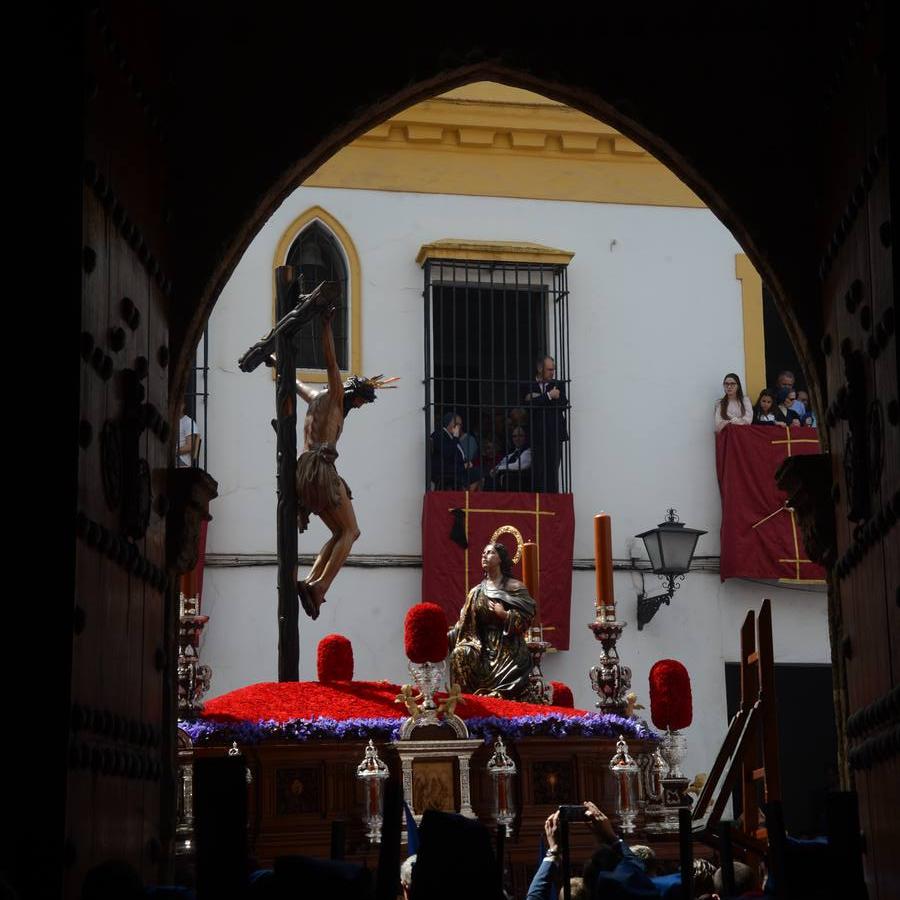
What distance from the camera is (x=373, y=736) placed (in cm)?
820

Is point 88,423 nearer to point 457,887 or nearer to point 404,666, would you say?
point 457,887

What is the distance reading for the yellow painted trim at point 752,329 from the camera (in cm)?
1781

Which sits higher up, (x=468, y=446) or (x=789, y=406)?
(x=789, y=406)

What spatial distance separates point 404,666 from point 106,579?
1273 cm

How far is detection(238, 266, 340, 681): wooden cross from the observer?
962 cm

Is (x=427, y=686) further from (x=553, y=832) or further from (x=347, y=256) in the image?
(x=347, y=256)

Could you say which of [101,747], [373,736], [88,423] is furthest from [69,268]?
[373,736]

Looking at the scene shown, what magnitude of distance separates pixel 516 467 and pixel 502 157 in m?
3.41

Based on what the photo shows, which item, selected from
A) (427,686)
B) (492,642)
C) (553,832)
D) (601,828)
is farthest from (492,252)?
(601,828)

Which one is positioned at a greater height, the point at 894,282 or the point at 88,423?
the point at 894,282

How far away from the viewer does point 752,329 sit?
18.0m

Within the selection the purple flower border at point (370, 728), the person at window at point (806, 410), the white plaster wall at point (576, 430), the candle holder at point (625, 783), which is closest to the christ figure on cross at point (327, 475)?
the purple flower border at point (370, 728)

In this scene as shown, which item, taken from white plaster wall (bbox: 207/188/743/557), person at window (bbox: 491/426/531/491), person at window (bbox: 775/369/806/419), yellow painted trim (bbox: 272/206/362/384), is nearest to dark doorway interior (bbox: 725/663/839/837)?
white plaster wall (bbox: 207/188/743/557)

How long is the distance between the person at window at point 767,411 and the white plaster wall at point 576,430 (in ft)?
1.67
